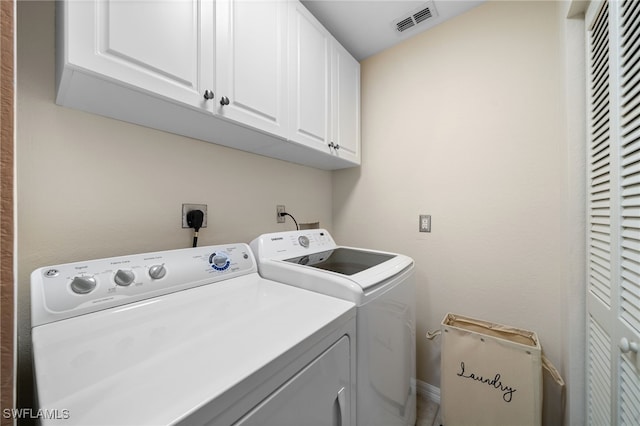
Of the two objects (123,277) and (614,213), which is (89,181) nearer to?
(123,277)

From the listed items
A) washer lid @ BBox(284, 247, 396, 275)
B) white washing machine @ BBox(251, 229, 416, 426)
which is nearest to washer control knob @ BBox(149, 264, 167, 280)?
white washing machine @ BBox(251, 229, 416, 426)

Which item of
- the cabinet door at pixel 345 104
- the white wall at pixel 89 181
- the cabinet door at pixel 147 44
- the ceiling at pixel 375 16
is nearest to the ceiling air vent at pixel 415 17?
the ceiling at pixel 375 16

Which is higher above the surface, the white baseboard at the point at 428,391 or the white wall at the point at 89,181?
the white wall at the point at 89,181

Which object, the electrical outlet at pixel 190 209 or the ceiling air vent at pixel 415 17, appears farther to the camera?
the ceiling air vent at pixel 415 17

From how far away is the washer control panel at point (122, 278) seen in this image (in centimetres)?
65

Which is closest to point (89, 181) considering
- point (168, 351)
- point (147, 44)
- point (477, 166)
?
point (147, 44)

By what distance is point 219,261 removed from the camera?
0.99m

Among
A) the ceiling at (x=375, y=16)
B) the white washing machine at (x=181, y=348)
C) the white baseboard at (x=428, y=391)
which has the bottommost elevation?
the white baseboard at (x=428, y=391)

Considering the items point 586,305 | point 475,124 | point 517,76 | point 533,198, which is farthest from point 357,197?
point 586,305

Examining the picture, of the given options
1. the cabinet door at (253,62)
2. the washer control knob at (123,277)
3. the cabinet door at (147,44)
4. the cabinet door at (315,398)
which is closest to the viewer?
the cabinet door at (315,398)

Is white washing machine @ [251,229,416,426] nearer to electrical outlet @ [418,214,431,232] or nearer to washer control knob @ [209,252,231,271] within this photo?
washer control knob @ [209,252,231,271]

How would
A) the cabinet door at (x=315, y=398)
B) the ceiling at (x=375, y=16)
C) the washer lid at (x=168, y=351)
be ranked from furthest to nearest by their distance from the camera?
the ceiling at (x=375, y=16) < the cabinet door at (x=315, y=398) < the washer lid at (x=168, y=351)

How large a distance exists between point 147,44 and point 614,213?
1639mm

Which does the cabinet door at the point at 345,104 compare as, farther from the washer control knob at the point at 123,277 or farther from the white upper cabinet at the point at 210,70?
the washer control knob at the point at 123,277
